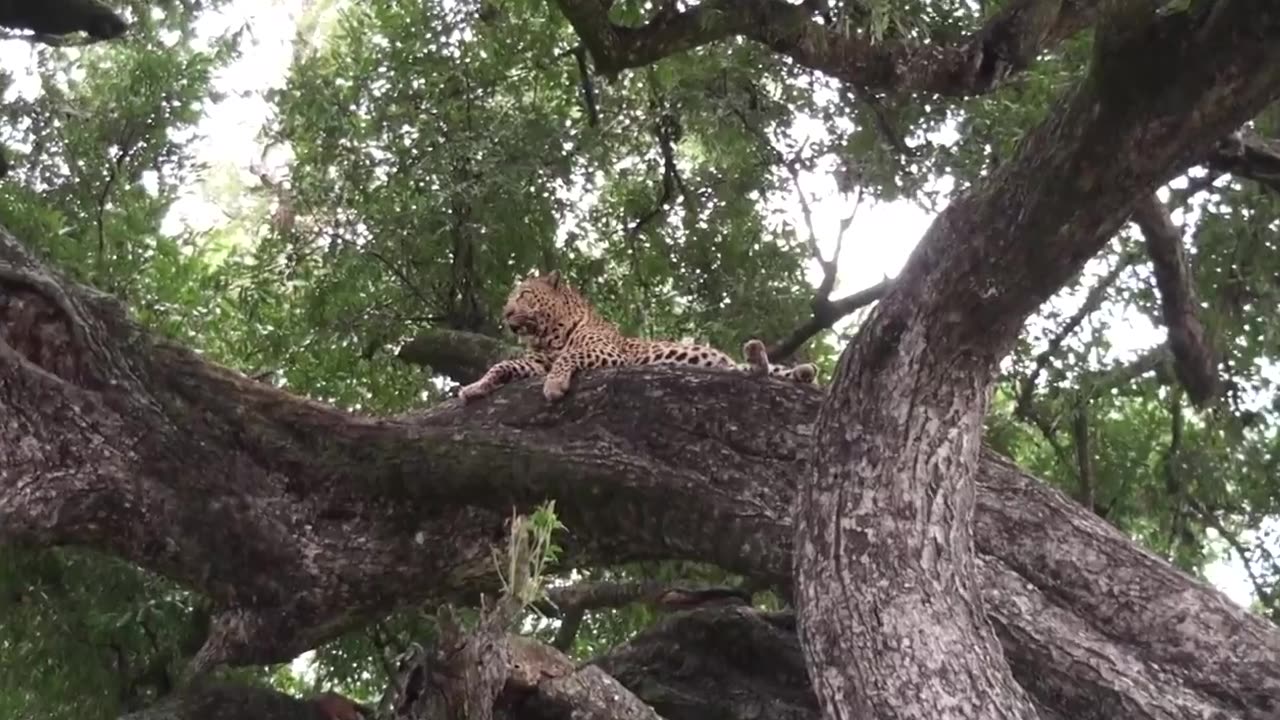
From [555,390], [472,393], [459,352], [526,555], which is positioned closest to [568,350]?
[472,393]

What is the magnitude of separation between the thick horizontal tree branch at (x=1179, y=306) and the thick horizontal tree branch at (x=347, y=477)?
1662 millimetres

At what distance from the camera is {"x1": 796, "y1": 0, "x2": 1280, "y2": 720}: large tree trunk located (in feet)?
11.1

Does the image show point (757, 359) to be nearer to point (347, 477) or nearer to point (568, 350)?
point (568, 350)

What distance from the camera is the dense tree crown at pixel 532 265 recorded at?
561 cm

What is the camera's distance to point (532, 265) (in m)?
8.29

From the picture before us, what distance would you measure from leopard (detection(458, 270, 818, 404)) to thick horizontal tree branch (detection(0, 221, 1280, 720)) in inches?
6.0

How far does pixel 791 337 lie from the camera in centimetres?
764

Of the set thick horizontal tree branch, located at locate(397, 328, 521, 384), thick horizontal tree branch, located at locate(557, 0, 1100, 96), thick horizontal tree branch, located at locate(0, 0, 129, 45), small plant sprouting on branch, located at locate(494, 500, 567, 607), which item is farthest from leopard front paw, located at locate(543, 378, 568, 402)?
thick horizontal tree branch, located at locate(0, 0, 129, 45)

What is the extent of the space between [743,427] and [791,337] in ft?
9.12

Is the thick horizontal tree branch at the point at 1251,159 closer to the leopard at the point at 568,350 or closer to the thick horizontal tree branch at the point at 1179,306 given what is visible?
the thick horizontal tree branch at the point at 1179,306

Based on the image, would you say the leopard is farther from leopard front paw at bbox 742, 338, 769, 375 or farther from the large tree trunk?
the large tree trunk

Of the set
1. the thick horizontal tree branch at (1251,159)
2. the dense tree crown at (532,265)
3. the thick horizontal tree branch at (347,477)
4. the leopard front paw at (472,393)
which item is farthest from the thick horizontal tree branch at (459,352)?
the thick horizontal tree branch at (1251,159)

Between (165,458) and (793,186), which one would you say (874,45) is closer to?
(165,458)

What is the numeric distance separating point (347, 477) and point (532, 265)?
322cm
